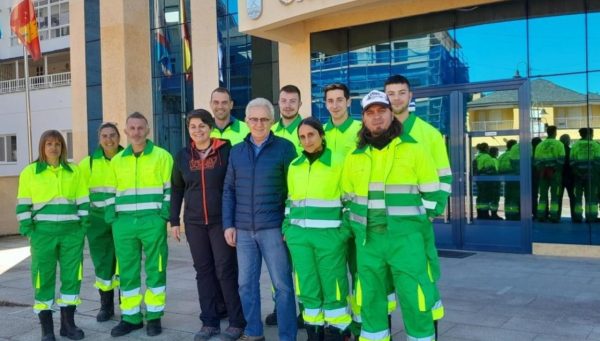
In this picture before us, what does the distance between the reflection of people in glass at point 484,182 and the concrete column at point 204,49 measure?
600 centimetres

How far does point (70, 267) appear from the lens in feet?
18.6

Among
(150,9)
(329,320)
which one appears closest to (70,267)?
(329,320)

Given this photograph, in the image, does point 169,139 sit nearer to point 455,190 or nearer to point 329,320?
point 455,190

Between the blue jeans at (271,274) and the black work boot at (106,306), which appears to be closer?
the blue jeans at (271,274)

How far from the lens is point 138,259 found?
5750mm

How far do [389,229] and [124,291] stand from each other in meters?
2.91

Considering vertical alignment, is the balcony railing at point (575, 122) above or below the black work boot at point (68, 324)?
above

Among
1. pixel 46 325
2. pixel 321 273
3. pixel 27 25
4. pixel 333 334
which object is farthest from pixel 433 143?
pixel 27 25

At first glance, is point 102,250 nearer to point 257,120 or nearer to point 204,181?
point 204,181

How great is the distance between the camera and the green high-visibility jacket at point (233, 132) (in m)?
6.04

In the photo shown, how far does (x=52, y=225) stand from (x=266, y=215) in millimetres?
2121

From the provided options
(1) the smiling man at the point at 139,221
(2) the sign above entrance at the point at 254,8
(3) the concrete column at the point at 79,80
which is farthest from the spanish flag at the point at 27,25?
(1) the smiling man at the point at 139,221

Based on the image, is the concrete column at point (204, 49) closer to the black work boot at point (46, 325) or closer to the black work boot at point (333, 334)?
the black work boot at point (46, 325)

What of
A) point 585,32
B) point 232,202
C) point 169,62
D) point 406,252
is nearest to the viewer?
point 406,252
